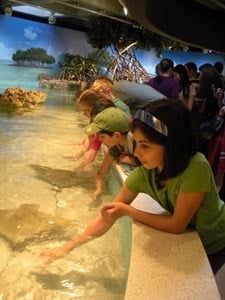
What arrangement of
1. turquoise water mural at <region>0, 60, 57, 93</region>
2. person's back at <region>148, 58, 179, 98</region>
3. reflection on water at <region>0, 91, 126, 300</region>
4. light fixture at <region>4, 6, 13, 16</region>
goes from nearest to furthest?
reflection on water at <region>0, 91, 126, 300</region>
person's back at <region>148, 58, 179, 98</region>
light fixture at <region>4, 6, 13, 16</region>
turquoise water mural at <region>0, 60, 57, 93</region>

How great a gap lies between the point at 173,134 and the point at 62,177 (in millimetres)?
2318

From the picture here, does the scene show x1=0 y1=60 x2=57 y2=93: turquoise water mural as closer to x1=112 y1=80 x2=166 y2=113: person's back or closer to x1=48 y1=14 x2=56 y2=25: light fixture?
x1=48 y1=14 x2=56 y2=25: light fixture

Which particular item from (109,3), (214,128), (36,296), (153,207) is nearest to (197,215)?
(153,207)

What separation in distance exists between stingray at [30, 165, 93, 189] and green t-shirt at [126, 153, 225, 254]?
70.2 inches

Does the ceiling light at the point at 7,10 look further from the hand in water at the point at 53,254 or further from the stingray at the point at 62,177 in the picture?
the hand in water at the point at 53,254

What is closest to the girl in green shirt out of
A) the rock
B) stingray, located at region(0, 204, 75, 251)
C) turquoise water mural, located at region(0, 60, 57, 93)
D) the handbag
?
stingray, located at region(0, 204, 75, 251)

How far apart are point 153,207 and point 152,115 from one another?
653 mm

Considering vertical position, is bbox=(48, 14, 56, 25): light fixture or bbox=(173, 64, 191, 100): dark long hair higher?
bbox=(48, 14, 56, 25): light fixture

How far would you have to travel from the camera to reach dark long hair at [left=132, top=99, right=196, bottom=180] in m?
1.32

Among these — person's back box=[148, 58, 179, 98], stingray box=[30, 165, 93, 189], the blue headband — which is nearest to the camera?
the blue headband

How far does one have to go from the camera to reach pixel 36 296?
172cm

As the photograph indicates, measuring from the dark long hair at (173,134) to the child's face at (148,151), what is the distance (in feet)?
0.05

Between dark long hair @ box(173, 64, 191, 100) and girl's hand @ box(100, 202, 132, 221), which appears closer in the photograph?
girl's hand @ box(100, 202, 132, 221)

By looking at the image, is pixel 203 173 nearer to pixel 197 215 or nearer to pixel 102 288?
pixel 197 215
